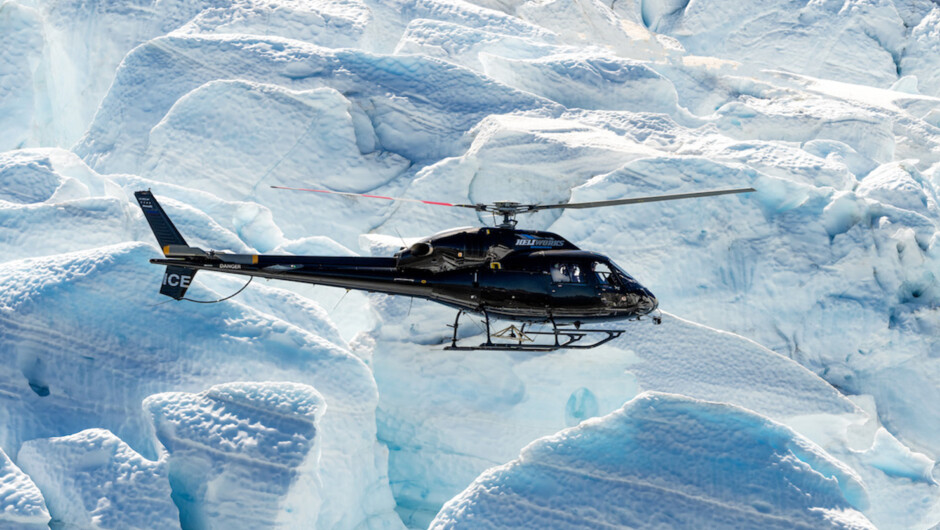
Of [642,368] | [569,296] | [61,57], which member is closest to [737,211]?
[642,368]

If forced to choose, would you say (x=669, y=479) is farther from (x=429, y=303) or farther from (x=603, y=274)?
(x=429, y=303)

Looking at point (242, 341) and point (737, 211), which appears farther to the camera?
point (737, 211)

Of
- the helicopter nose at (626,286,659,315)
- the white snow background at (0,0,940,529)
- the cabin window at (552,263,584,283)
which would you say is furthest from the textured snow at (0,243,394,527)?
the helicopter nose at (626,286,659,315)

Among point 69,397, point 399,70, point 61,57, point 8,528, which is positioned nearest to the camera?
point 8,528

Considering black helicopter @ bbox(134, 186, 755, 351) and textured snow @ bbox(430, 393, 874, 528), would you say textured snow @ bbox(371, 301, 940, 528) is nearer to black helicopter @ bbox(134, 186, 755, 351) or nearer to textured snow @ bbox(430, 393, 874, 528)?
black helicopter @ bbox(134, 186, 755, 351)

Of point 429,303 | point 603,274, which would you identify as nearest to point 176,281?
point 429,303

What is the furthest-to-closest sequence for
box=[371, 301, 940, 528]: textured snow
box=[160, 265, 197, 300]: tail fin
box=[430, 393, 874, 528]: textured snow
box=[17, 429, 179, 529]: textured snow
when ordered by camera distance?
box=[371, 301, 940, 528]: textured snow
box=[160, 265, 197, 300]: tail fin
box=[17, 429, 179, 529]: textured snow
box=[430, 393, 874, 528]: textured snow

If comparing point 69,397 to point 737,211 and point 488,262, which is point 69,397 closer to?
point 488,262
